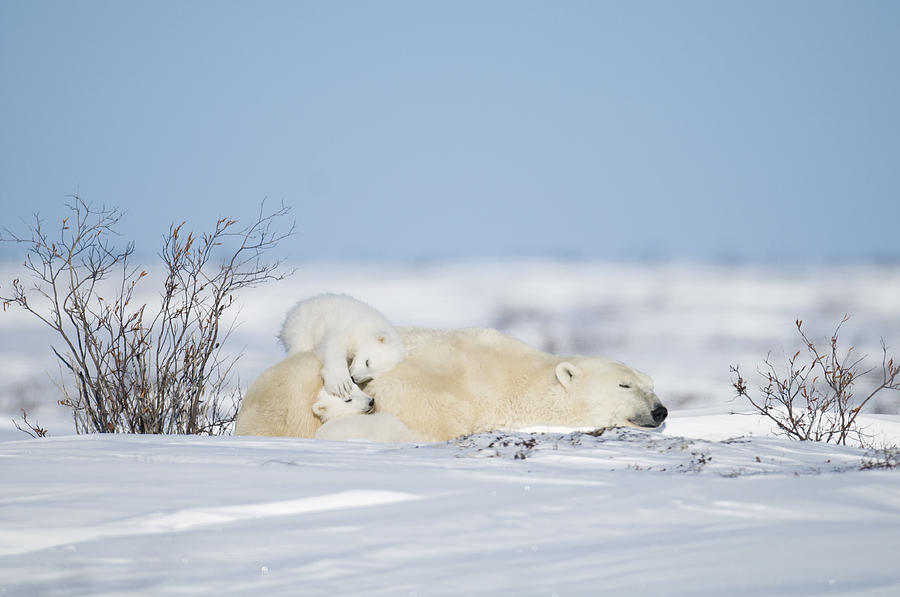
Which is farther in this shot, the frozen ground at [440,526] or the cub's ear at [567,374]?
the cub's ear at [567,374]

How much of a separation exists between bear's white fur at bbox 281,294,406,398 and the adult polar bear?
11cm

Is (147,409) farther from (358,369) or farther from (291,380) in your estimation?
(358,369)

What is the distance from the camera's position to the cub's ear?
5398 millimetres

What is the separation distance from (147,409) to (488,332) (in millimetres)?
2334

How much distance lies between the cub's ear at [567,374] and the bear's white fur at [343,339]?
100 cm

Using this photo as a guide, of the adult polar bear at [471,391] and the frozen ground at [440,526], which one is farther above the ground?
the adult polar bear at [471,391]

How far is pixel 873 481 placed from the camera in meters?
2.49

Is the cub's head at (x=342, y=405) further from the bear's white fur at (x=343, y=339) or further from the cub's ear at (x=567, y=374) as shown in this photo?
the cub's ear at (x=567, y=374)

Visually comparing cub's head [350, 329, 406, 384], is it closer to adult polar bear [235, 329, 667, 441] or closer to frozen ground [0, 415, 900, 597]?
adult polar bear [235, 329, 667, 441]

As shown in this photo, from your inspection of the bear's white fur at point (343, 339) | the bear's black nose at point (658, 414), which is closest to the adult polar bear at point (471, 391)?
the bear's black nose at point (658, 414)

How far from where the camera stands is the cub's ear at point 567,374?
540 centimetres

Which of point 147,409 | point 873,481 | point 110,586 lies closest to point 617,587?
point 110,586

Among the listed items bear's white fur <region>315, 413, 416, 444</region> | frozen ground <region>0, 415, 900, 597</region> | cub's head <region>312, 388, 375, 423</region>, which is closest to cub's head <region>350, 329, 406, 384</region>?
cub's head <region>312, 388, 375, 423</region>

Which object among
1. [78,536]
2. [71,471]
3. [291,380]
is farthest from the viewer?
[291,380]
